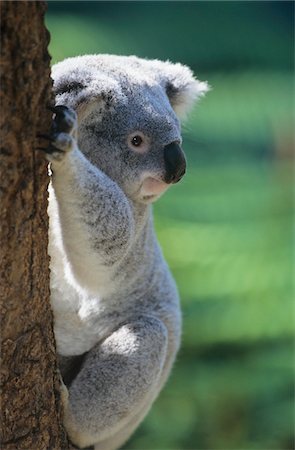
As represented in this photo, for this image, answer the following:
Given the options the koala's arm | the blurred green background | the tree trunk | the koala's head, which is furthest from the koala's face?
the blurred green background

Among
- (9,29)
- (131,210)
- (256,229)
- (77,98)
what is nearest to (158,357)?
(131,210)

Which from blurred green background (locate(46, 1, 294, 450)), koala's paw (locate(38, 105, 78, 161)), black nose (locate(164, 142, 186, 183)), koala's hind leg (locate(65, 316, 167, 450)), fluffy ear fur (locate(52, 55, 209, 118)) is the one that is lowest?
blurred green background (locate(46, 1, 294, 450))

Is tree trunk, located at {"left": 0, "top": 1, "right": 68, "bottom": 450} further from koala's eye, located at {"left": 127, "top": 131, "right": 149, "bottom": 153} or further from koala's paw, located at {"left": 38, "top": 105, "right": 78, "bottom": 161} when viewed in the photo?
koala's eye, located at {"left": 127, "top": 131, "right": 149, "bottom": 153}

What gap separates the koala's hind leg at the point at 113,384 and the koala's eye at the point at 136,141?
849 millimetres

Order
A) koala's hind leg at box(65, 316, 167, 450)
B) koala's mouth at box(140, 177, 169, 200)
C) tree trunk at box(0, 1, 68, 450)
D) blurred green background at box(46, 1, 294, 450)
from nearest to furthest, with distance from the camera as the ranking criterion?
tree trunk at box(0, 1, 68, 450) → koala's mouth at box(140, 177, 169, 200) → koala's hind leg at box(65, 316, 167, 450) → blurred green background at box(46, 1, 294, 450)

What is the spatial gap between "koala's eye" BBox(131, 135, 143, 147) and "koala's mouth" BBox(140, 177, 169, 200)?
154 millimetres

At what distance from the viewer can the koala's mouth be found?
3.54 metres

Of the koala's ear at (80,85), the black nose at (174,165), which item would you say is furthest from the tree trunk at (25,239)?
the black nose at (174,165)

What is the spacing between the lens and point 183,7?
14.4 m

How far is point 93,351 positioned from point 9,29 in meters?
1.79

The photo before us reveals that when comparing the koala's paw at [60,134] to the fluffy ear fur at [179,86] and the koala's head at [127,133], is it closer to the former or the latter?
the koala's head at [127,133]

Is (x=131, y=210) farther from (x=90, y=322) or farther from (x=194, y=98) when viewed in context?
(x=194, y=98)

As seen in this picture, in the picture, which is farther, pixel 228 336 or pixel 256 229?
pixel 256 229

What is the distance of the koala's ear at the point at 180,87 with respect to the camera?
404 centimetres
